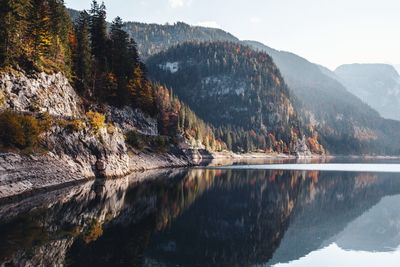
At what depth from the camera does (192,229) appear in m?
36.4

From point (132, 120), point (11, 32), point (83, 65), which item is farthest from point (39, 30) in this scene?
point (132, 120)

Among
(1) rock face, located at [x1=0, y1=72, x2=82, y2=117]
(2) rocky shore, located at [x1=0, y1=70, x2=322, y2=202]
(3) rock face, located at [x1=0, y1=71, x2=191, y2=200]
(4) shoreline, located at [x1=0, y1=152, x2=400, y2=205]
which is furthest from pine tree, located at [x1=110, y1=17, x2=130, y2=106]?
(4) shoreline, located at [x1=0, y1=152, x2=400, y2=205]

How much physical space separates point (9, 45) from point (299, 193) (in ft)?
174

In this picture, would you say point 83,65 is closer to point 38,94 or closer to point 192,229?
point 38,94

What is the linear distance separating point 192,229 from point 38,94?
46.4 m

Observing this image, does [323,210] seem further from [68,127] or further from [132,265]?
[68,127]

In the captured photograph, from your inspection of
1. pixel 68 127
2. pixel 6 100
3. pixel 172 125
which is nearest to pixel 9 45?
pixel 6 100

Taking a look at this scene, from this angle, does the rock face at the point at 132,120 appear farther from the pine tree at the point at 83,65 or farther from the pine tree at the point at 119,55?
the pine tree at the point at 83,65

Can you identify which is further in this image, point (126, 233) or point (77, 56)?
point (77, 56)

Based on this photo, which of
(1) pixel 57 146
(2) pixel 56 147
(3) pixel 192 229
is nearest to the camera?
(3) pixel 192 229

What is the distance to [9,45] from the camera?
65.6 meters

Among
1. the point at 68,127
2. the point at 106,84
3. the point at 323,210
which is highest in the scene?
the point at 106,84

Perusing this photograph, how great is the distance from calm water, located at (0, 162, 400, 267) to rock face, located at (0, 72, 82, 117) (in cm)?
1793

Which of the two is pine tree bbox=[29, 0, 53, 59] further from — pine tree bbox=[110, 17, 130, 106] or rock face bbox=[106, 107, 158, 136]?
pine tree bbox=[110, 17, 130, 106]
